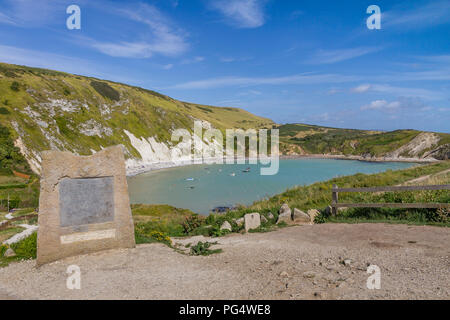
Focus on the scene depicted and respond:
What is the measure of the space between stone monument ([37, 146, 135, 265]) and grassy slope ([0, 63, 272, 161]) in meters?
53.9

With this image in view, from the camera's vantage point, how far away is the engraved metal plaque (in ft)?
27.3

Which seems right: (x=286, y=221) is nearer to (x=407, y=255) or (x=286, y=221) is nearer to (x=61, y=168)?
(x=407, y=255)

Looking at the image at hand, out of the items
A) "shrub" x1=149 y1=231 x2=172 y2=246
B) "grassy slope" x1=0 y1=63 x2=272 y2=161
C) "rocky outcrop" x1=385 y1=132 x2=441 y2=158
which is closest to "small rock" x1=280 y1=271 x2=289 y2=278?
"shrub" x1=149 y1=231 x2=172 y2=246

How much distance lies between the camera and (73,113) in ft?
257

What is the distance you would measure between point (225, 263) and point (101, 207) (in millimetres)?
4226

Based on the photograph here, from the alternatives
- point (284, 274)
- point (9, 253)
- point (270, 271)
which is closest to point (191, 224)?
point (9, 253)

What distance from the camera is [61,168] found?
8297 mm

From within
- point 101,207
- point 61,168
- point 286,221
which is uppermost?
point 61,168

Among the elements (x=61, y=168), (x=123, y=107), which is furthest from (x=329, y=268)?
(x=123, y=107)

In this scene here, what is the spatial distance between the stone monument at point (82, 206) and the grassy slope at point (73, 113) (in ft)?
177

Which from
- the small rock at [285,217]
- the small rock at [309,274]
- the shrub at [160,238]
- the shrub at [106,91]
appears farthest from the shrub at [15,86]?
the small rock at [309,274]

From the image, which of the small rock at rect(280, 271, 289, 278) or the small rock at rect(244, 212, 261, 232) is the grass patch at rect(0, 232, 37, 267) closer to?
the small rock at rect(280, 271, 289, 278)

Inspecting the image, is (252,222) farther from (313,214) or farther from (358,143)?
(358,143)
